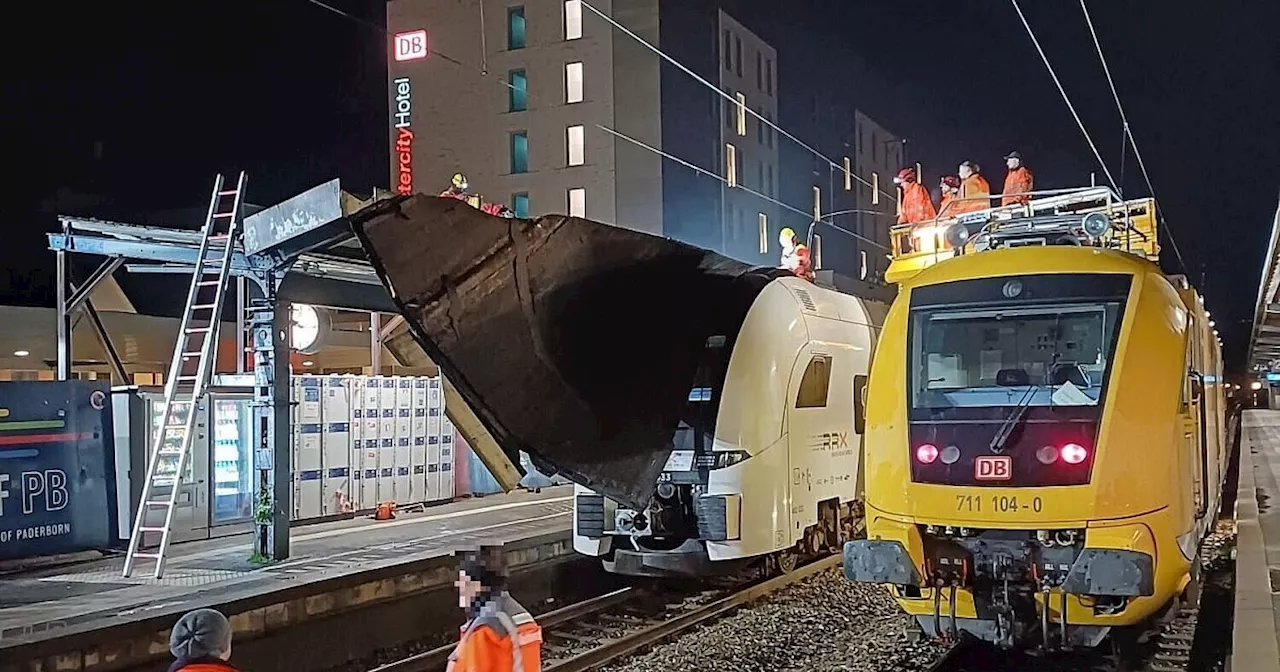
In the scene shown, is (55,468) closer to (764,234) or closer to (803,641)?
(803,641)

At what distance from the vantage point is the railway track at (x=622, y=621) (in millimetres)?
9531

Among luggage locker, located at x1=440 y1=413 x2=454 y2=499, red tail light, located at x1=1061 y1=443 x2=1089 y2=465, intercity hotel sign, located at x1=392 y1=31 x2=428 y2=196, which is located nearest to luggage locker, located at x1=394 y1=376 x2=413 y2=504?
luggage locker, located at x1=440 y1=413 x2=454 y2=499

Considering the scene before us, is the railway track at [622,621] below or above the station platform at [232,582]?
below

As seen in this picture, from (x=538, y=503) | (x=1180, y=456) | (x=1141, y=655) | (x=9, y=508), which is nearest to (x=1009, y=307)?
(x=1180, y=456)

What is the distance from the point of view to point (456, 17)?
130 feet

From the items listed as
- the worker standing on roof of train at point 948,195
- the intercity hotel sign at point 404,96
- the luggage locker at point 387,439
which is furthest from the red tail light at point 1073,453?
the intercity hotel sign at point 404,96

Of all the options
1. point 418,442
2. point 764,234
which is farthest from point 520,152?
point 418,442

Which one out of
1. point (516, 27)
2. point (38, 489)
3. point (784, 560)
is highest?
point (516, 27)

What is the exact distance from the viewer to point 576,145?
38.2 metres

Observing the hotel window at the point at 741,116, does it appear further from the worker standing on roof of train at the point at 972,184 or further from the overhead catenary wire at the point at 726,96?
the worker standing on roof of train at the point at 972,184

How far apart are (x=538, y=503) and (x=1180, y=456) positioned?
35.9ft

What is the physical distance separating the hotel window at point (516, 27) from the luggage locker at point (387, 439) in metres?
25.7

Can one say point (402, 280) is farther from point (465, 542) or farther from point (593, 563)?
point (593, 563)

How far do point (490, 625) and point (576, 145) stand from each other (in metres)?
34.5
